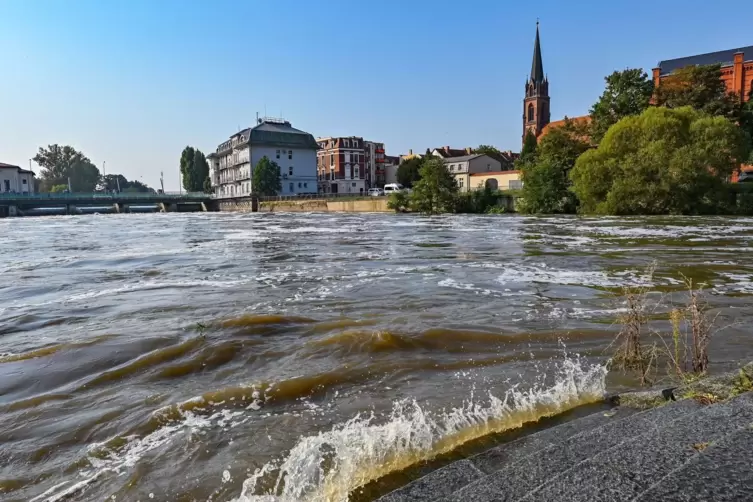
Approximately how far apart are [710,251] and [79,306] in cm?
1909

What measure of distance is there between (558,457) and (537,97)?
375 ft

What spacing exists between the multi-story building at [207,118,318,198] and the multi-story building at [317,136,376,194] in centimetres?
715

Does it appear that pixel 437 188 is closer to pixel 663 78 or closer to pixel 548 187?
pixel 548 187

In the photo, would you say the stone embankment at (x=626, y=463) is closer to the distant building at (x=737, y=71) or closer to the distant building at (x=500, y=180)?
the distant building at (x=500, y=180)

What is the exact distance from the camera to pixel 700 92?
54156 millimetres

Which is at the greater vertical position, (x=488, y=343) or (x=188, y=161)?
(x=188, y=161)

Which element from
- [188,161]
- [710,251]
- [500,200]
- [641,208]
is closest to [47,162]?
[188,161]

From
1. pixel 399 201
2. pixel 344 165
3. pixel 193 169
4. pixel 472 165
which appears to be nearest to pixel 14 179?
pixel 193 169

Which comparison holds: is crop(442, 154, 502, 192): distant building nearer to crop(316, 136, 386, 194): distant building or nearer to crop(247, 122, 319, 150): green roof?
crop(316, 136, 386, 194): distant building

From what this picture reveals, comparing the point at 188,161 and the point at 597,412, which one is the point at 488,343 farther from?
the point at 188,161

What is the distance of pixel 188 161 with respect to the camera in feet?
441

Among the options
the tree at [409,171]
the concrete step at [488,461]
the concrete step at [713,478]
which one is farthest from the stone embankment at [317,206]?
the concrete step at [713,478]

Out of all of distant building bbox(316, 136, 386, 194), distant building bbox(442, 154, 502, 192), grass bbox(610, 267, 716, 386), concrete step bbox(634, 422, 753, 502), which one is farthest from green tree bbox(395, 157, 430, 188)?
concrete step bbox(634, 422, 753, 502)

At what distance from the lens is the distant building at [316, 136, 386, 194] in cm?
11812
